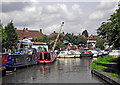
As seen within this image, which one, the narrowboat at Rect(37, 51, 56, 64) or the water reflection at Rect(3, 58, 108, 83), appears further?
the narrowboat at Rect(37, 51, 56, 64)

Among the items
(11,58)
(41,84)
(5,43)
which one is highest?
(5,43)

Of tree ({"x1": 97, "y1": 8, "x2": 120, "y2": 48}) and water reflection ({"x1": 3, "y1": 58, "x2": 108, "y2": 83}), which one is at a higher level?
tree ({"x1": 97, "y1": 8, "x2": 120, "y2": 48})

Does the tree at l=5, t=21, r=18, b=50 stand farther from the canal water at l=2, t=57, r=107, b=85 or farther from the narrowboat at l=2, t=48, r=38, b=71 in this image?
the canal water at l=2, t=57, r=107, b=85

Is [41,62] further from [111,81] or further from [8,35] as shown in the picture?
[111,81]

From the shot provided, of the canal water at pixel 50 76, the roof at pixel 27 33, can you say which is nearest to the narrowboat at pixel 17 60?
the canal water at pixel 50 76

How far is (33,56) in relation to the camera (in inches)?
1555

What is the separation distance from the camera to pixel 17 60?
31.5m

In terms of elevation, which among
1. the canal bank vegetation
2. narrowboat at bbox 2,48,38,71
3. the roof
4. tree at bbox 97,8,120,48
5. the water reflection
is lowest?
the water reflection

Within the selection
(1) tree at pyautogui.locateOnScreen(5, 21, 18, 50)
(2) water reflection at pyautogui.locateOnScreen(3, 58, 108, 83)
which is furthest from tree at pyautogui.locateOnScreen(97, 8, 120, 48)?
(1) tree at pyautogui.locateOnScreen(5, 21, 18, 50)

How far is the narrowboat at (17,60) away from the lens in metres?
28.8

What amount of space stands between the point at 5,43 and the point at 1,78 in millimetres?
34273

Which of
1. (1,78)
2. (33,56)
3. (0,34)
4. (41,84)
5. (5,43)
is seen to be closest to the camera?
(41,84)

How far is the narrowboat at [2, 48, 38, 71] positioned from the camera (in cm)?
2884

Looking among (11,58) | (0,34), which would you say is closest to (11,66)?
(11,58)
